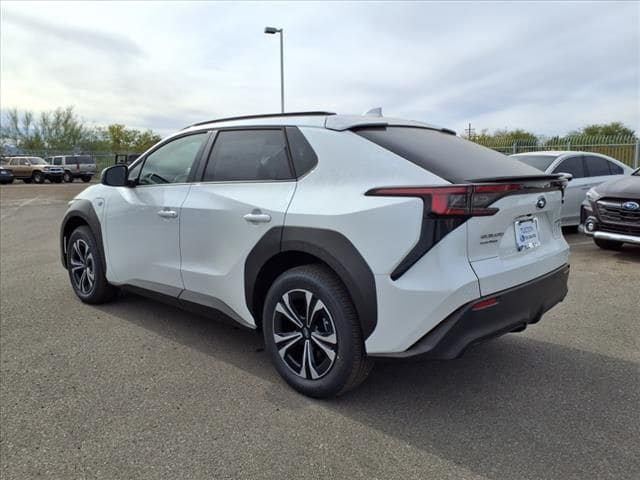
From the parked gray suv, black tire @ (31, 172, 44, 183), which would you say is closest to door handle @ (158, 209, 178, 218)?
the parked gray suv

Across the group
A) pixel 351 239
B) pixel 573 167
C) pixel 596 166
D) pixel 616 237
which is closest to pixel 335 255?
pixel 351 239

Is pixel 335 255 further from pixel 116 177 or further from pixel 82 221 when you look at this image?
pixel 82 221

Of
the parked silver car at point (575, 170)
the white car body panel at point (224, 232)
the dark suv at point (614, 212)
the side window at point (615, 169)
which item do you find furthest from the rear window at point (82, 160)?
the white car body panel at point (224, 232)

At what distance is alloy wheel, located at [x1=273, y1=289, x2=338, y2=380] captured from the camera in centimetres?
283

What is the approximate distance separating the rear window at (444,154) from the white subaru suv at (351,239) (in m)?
0.01

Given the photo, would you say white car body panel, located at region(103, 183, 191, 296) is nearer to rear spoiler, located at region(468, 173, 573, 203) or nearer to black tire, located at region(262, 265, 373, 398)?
black tire, located at region(262, 265, 373, 398)

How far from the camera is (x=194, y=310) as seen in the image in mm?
3666

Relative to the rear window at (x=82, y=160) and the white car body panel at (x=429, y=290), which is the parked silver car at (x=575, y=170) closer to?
the white car body panel at (x=429, y=290)

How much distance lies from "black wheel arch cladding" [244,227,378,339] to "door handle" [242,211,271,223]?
0.27ft

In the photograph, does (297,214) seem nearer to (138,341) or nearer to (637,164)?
(138,341)

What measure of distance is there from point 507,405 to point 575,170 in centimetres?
725

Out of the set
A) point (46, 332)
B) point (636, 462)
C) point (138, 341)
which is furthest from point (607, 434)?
point (46, 332)

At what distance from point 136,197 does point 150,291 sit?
790 millimetres

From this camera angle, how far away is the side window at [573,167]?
8709 millimetres
